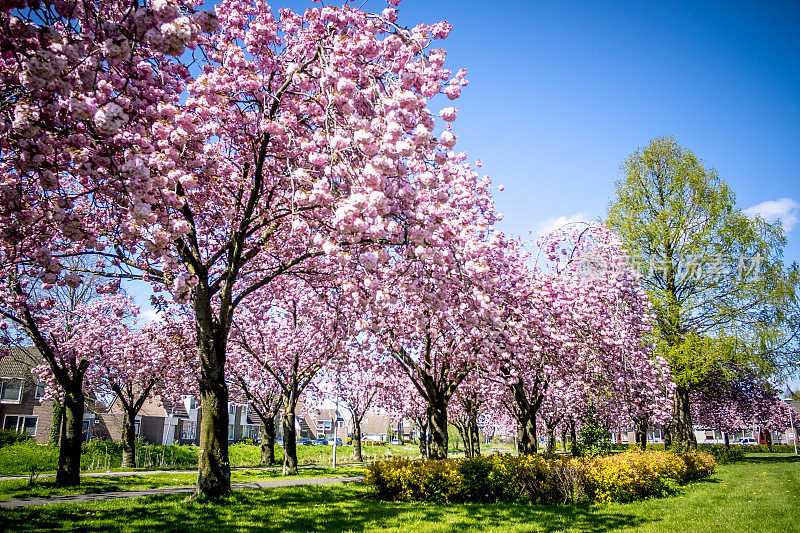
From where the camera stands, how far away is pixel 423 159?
7.25 m

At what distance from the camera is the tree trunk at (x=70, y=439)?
15031mm

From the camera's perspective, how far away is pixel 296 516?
8875 mm

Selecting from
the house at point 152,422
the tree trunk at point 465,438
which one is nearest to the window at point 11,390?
the house at point 152,422

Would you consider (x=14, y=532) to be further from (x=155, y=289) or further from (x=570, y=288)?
(x=570, y=288)

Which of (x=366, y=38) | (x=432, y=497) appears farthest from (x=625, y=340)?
(x=366, y=38)

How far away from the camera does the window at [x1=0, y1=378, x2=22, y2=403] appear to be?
37312mm

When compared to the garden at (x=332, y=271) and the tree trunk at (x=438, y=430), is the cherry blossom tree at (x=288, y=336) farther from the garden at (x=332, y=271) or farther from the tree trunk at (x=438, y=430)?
the tree trunk at (x=438, y=430)

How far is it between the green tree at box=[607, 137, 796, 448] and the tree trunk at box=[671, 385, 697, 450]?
0.17ft

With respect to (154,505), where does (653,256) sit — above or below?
above

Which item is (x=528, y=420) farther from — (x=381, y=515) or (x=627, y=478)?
(x=381, y=515)

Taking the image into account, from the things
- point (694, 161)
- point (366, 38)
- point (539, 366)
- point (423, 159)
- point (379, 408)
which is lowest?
point (379, 408)

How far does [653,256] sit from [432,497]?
60.7 feet

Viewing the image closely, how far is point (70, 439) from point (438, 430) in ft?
41.3

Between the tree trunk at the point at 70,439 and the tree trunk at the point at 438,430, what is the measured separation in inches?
476
